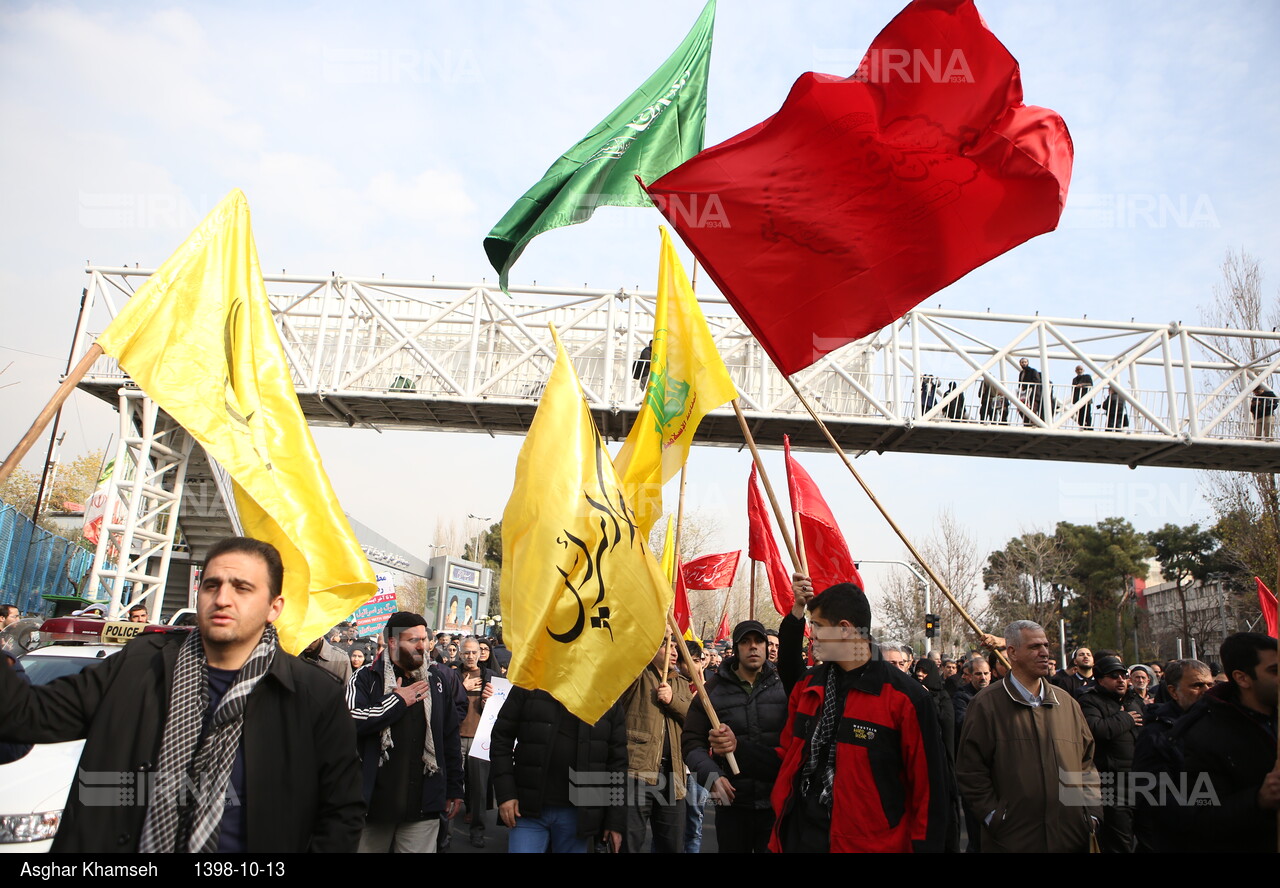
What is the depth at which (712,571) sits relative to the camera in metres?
14.9

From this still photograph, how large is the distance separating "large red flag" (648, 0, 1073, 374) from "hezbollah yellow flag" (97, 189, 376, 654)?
224 cm

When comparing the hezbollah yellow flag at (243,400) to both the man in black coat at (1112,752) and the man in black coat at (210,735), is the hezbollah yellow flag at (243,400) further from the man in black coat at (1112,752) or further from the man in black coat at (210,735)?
the man in black coat at (1112,752)

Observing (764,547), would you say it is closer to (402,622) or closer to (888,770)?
(402,622)

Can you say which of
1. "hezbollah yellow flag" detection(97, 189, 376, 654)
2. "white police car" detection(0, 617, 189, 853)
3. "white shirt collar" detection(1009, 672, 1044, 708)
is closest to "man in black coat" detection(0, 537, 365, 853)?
"hezbollah yellow flag" detection(97, 189, 376, 654)

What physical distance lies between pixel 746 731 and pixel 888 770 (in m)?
1.59

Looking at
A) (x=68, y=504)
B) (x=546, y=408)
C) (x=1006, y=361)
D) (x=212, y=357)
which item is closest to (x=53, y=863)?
(x=212, y=357)

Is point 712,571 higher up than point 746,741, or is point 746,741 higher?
point 712,571

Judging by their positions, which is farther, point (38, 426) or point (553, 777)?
point (553, 777)

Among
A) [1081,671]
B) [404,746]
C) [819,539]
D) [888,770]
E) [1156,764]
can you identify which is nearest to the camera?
[888,770]

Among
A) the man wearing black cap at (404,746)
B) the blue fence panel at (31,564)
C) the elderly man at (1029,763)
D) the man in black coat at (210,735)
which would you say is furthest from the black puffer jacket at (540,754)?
the blue fence panel at (31,564)

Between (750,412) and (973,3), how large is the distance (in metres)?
14.0

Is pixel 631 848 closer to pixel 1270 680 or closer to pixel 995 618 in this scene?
pixel 1270 680

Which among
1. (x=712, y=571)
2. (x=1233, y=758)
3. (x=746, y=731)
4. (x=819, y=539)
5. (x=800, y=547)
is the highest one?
(x=712, y=571)

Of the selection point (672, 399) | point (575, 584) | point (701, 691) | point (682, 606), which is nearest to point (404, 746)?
point (575, 584)
